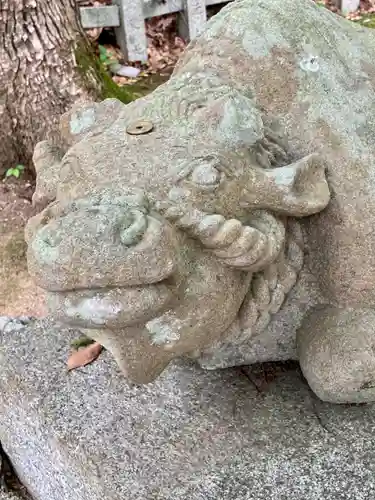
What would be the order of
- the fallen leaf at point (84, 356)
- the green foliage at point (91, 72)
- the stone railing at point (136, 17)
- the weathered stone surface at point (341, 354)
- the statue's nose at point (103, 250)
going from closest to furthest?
the statue's nose at point (103, 250) → the weathered stone surface at point (341, 354) → the fallen leaf at point (84, 356) → the green foliage at point (91, 72) → the stone railing at point (136, 17)

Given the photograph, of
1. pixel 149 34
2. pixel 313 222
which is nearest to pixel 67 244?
pixel 313 222

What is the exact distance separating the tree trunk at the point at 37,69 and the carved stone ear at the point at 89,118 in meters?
1.37

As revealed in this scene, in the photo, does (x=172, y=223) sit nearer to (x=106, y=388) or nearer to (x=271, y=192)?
(x=271, y=192)

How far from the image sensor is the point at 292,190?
1.09 m

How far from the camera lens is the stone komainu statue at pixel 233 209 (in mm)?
1001

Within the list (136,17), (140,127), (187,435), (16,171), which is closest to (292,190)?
(140,127)

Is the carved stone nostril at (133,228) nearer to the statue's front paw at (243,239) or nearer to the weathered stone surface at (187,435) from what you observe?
the statue's front paw at (243,239)

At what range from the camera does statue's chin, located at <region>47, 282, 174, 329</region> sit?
0.99m

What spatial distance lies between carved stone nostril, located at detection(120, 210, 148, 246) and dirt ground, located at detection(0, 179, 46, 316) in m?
1.49

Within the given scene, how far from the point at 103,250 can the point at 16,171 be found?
6.41ft

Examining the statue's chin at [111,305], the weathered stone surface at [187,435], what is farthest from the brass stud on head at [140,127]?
the weathered stone surface at [187,435]

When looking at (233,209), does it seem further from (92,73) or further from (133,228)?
(92,73)

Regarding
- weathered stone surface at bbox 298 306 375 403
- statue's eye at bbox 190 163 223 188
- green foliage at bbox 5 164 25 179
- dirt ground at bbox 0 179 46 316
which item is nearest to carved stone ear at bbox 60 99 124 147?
statue's eye at bbox 190 163 223 188

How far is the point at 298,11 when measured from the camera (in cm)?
124
